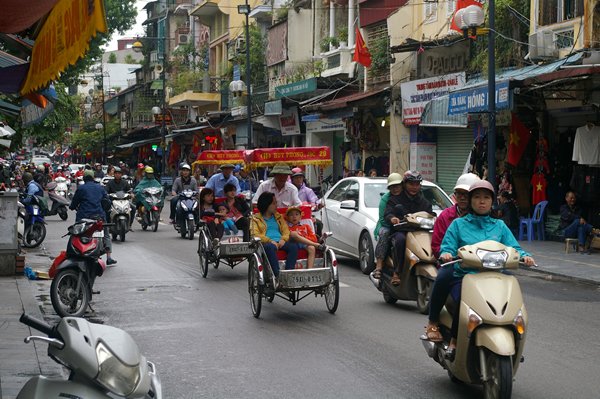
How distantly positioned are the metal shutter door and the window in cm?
329

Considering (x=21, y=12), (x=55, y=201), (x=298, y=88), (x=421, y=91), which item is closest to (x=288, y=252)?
(x=21, y=12)

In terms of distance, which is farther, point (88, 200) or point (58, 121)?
point (58, 121)

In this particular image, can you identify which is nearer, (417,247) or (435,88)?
(417,247)

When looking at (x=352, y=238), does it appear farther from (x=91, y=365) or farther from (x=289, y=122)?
(x=289, y=122)

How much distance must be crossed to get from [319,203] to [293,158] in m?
1.77

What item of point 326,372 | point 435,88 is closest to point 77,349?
point 326,372

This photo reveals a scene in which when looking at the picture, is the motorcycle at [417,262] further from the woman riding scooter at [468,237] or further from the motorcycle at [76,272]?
the motorcycle at [76,272]

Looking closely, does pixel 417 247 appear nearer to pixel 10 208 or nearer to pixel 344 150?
pixel 10 208

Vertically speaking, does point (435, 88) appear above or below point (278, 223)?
above

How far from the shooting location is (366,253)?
15836 mm

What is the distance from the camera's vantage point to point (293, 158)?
15.9 meters

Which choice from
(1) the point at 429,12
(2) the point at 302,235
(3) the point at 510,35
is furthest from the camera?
(1) the point at 429,12

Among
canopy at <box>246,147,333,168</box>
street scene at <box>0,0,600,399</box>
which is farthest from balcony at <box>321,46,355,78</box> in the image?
canopy at <box>246,147,333,168</box>

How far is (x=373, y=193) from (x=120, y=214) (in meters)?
7.99
